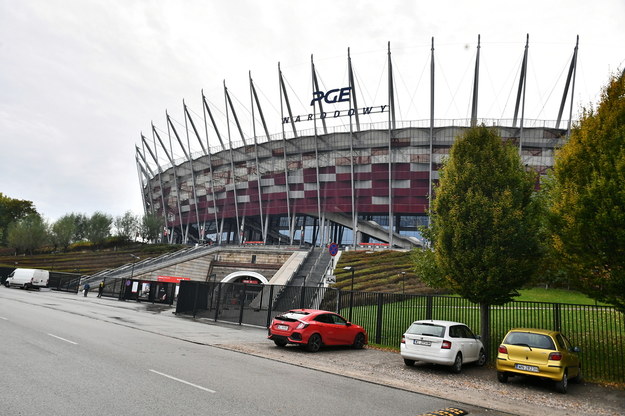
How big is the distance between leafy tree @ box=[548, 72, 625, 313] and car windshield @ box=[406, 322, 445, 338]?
3932mm

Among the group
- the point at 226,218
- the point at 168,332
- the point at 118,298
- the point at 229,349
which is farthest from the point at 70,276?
the point at 229,349

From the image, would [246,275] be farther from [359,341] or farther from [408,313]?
[359,341]

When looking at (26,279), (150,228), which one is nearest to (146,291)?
(26,279)

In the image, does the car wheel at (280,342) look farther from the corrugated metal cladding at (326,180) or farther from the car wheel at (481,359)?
the corrugated metal cladding at (326,180)

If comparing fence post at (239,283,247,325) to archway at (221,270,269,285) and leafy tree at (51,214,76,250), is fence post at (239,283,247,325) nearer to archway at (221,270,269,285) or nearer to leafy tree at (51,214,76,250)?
archway at (221,270,269,285)

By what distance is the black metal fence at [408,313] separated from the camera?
1238 cm

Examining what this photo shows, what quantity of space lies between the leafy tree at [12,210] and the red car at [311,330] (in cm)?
10088

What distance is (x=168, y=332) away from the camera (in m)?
16.7

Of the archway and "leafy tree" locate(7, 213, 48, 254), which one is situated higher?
"leafy tree" locate(7, 213, 48, 254)

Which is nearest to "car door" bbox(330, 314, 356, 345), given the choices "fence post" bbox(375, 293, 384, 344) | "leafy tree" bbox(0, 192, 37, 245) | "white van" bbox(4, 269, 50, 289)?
"fence post" bbox(375, 293, 384, 344)

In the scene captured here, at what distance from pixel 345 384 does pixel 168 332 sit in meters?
10.1

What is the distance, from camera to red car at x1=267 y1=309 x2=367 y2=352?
14.2m

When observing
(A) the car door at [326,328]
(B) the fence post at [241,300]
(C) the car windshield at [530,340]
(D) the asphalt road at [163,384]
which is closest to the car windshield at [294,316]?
(A) the car door at [326,328]

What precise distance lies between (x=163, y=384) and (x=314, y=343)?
24.9ft
